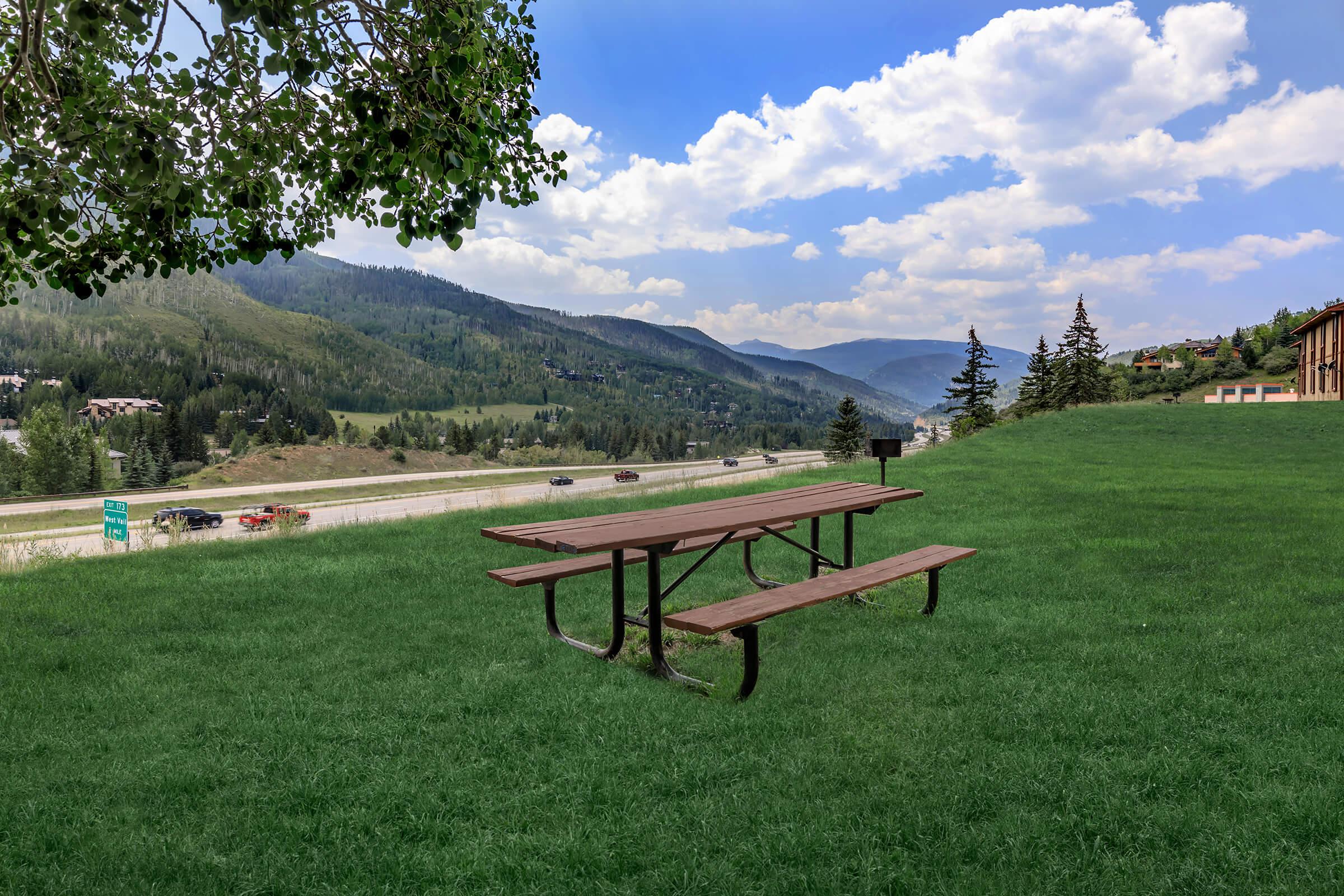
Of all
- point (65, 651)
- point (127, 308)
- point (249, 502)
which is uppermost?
point (127, 308)

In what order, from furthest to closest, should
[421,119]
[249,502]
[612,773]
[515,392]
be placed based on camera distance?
→ [515,392]
[249,502]
[612,773]
[421,119]

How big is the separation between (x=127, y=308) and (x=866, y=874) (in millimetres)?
223077

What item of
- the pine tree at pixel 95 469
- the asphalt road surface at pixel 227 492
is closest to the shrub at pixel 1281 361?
the asphalt road surface at pixel 227 492

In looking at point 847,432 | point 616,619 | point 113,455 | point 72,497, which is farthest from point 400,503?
point 113,455

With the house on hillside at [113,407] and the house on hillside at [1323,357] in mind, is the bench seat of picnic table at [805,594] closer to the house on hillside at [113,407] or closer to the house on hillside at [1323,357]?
the house on hillside at [1323,357]

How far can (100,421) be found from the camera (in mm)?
114312

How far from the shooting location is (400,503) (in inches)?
1934

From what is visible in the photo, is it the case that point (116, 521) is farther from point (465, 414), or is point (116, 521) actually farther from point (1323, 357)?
point (465, 414)

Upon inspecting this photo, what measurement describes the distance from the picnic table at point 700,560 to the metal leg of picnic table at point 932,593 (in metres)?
0.01

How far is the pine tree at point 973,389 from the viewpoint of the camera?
45406 millimetres

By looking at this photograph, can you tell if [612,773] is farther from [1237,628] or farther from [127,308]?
[127,308]

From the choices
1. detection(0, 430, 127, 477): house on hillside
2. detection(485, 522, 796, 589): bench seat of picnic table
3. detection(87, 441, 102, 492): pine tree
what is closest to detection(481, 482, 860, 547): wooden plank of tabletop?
detection(485, 522, 796, 589): bench seat of picnic table

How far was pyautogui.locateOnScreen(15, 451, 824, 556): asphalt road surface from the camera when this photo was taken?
1584 cm

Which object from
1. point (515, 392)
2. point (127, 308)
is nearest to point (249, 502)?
point (515, 392)
